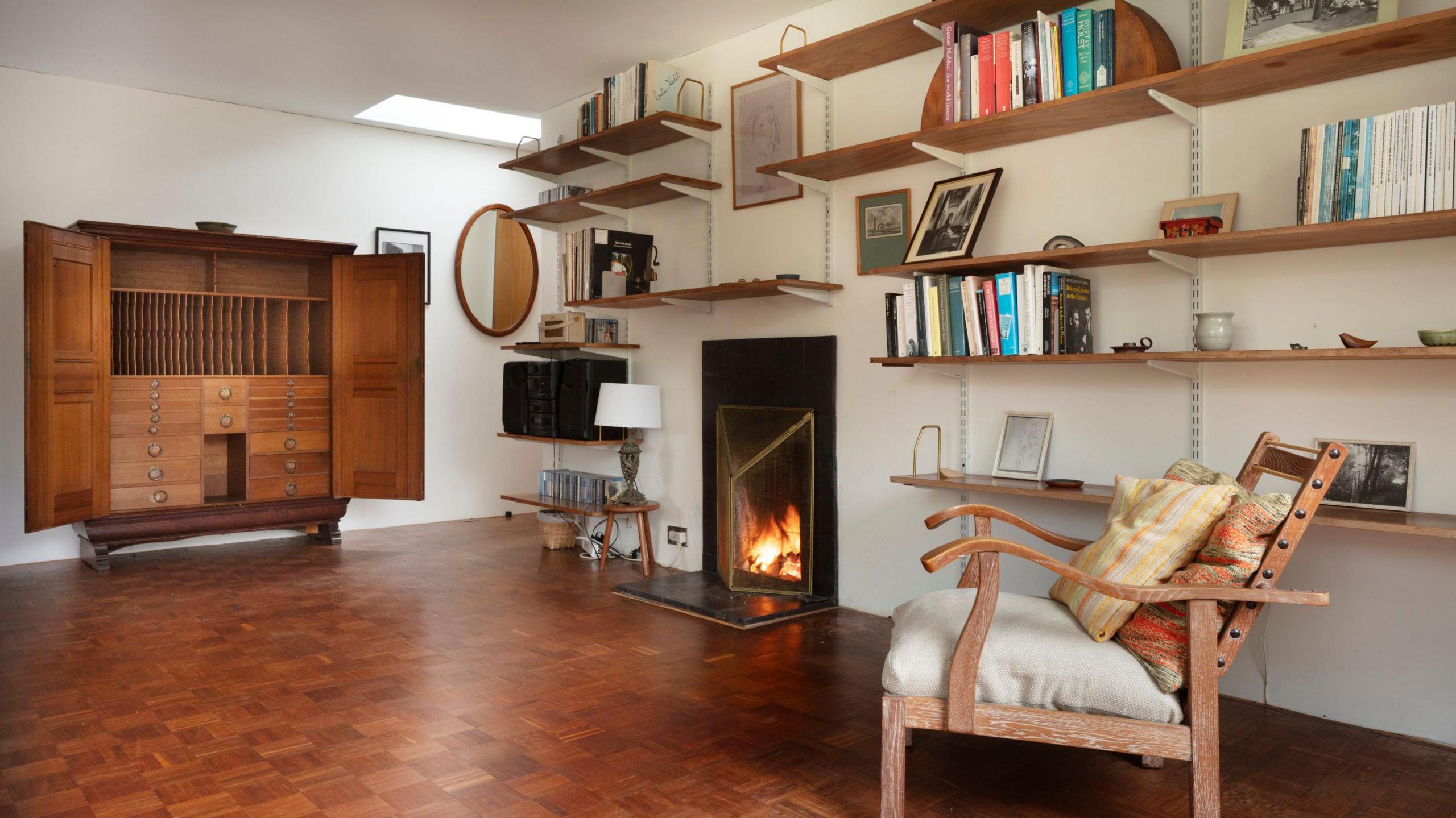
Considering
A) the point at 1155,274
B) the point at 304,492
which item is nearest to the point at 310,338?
the point at 304,492

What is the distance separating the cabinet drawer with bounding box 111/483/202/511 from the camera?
18.9 feet

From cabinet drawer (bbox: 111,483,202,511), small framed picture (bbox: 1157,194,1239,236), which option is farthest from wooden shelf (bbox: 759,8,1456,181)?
cabinet drawer (bbox: 111,483,202,511)

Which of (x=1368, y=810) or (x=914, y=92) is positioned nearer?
(x=1368, y=810)

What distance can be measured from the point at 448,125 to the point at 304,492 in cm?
298

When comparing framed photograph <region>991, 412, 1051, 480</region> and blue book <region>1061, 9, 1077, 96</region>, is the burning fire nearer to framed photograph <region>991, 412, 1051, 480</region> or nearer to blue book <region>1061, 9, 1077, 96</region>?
framed photograph <region>991, 412, 1051, 480</region>

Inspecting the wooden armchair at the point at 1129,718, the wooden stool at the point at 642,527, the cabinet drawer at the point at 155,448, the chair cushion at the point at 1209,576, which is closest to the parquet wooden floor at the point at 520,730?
the wooden armchair at the point at 1129,718

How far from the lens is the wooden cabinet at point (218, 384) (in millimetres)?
5445

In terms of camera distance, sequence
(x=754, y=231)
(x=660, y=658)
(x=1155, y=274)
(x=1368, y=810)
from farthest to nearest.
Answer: (x=754, y=231) < (x=660, y=658) < (x=1155, y=274) < (x=1368, y=810)

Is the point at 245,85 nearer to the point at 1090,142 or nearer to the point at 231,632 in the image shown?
the point at 231,632

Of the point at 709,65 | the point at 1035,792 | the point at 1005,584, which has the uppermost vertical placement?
the point at 709,65

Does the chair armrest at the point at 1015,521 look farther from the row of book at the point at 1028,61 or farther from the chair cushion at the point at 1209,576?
the row of book at the point at 1028,61

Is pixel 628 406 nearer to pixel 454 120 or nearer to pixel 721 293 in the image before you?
pixel 721 293

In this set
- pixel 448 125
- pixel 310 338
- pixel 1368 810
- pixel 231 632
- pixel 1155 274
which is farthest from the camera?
pixel 448 125

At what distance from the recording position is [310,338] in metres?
6.88
